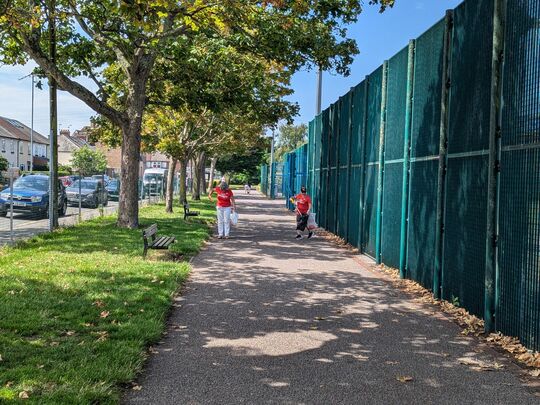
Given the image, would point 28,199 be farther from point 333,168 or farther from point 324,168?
point 333,168

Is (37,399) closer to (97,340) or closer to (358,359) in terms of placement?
(97,340)

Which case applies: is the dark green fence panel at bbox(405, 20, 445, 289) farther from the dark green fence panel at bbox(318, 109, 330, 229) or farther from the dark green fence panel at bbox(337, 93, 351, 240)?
the dark green fence panel at bbox(318, 109, 330, 229)

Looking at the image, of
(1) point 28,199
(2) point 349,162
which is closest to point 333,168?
(2) point 349,162

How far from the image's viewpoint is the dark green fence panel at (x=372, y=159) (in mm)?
11930

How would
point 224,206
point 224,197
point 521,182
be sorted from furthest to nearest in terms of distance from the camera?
point 224,206, point 224,197, point 521,182

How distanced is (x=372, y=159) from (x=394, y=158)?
1.69 metres

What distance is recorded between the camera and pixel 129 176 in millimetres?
16109

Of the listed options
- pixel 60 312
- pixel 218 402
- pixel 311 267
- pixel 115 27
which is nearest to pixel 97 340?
pixel 60 312

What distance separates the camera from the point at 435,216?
8211 mm

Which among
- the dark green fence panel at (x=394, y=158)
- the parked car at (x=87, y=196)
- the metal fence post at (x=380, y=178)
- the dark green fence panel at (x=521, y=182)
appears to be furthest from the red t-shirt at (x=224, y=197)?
the parked car at (x=87, y=196)

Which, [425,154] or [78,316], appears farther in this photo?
[425,154]

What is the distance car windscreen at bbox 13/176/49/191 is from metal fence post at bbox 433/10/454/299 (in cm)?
1731

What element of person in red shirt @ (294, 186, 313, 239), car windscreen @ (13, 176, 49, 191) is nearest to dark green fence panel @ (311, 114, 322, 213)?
person in red shirt @ (294, 186, 313, 239)

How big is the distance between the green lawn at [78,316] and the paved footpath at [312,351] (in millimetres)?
263
